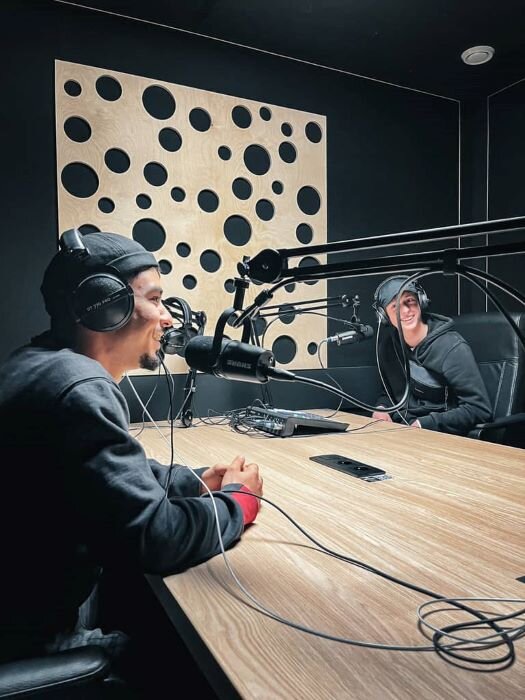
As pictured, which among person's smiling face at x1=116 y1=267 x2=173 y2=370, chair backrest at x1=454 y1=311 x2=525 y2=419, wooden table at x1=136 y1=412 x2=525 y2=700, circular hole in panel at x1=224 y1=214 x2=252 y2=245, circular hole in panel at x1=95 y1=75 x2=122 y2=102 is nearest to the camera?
wooden table at x1=136 y1=412 x2=525 y2=700

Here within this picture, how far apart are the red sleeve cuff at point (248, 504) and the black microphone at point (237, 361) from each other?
26 centimetres

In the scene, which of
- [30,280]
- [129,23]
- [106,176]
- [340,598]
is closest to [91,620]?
[340,598]

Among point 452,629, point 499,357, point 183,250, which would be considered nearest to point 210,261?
point 183,250

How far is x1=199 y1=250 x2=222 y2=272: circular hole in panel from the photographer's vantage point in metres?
2.55

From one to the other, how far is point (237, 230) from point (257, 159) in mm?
391

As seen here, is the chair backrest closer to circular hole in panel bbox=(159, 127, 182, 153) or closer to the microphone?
the microphone

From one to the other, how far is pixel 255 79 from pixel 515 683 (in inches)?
110

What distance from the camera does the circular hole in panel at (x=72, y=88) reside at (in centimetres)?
225

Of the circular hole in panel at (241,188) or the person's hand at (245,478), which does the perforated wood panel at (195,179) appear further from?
the person's hand at (245,478)

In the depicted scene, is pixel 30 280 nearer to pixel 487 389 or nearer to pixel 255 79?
pixel 255 79

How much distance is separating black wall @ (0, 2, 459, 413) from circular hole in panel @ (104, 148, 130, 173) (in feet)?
0.78

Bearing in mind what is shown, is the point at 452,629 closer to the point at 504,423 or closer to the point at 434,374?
→ the point at 504,423

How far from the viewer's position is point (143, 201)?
240cm

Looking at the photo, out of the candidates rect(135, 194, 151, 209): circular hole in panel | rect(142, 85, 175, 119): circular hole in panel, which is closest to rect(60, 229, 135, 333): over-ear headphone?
rect(135, 194, 151, 209): circular hole in panel
